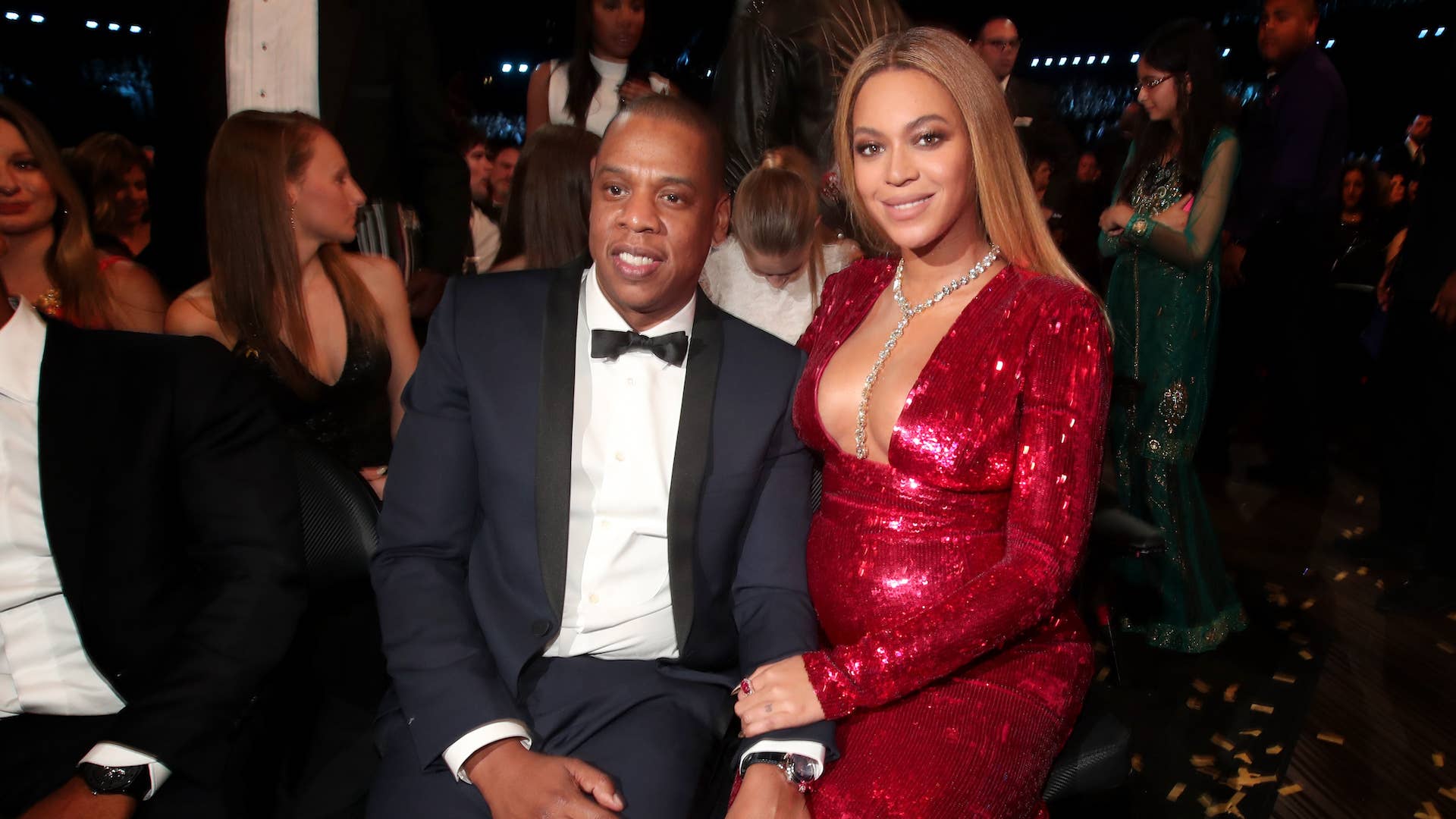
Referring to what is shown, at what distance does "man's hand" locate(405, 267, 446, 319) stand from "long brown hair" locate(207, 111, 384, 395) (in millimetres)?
799

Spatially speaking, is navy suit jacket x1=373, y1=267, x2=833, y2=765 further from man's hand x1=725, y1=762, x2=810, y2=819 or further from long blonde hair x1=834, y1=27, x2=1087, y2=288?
long blonde hair x1=834, y1=27, x2=1087, y2=288

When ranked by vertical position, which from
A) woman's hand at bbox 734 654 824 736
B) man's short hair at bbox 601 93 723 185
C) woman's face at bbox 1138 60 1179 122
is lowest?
woman's hand at bbox 734 654 824 736

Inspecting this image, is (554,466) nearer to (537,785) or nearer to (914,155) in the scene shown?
(537,785)

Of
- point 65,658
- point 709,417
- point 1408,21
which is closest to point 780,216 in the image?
point 709,417

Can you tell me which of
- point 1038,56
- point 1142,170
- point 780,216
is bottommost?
point 780,216

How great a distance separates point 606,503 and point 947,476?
24.9 inches

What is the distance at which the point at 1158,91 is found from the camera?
360 centimetres

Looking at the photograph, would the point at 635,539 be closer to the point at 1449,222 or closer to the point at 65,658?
the point at 65,658

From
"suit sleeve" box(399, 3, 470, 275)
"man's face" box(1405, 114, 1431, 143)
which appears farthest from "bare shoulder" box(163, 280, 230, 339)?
"man's face" box(1405, 114, 1431, 143)

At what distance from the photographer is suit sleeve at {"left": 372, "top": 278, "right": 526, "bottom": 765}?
182cm

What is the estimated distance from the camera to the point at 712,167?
201cm

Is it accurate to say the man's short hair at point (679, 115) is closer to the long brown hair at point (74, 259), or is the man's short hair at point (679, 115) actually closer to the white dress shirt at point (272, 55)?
the long brown hair at point (74, 259)

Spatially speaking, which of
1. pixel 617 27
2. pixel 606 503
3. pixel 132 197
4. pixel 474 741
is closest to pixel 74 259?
pixel 606 503

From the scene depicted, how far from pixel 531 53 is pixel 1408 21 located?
6279 mm
